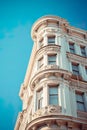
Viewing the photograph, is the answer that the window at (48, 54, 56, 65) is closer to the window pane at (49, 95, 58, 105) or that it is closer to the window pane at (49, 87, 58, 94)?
the window pane at (49, 87, 58, 94)

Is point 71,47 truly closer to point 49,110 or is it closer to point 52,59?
point 52,59

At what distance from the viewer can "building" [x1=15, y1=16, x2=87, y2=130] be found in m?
18.6

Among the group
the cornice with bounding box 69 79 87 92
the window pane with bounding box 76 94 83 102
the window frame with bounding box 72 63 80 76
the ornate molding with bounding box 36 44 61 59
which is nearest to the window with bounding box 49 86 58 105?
the cornice with bounding box 69 79 87 92

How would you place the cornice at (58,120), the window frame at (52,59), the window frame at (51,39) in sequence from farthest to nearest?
the window frame at (51,39) → the window frame at (52,59) → the cornice at (58,120)

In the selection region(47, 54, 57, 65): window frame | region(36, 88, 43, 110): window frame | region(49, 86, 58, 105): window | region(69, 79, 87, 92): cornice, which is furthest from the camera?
region(47, 54, 57, 65): window frame

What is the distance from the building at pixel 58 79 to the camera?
732 inches

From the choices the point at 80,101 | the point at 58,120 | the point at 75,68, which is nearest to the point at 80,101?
the point at 80,101

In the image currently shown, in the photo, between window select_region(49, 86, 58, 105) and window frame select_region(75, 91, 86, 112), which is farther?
window frame select_region(75, 91, 86, 112)

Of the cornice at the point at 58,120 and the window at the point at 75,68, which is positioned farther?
the window at the point at 75,68

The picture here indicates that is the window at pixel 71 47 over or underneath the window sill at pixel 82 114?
over

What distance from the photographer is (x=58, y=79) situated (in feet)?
71.4

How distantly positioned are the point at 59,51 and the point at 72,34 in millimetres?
6482

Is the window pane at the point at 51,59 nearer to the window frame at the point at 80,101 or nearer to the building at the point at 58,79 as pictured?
the building at the point at 58,79

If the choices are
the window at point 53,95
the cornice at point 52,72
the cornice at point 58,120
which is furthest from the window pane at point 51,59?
the cornice at point 58,120
